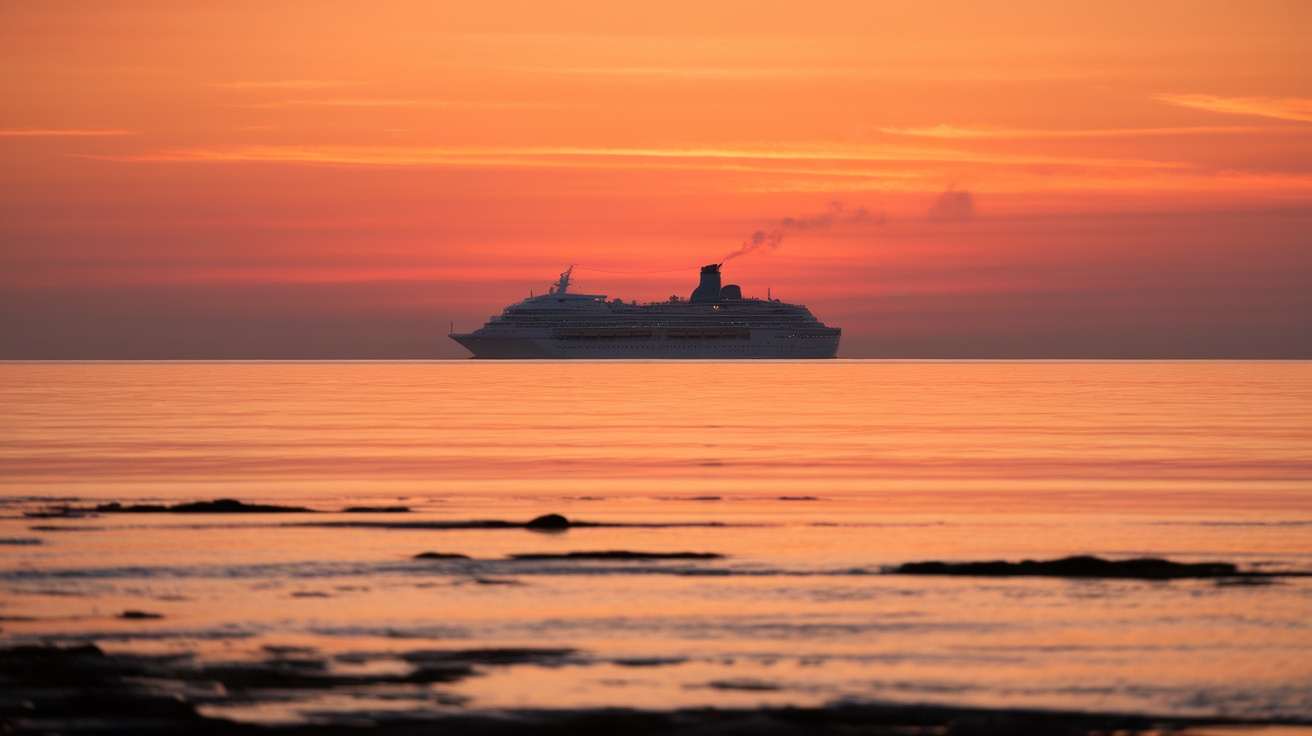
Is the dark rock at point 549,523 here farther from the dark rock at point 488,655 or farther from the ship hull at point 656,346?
the ship hull at point 656,346

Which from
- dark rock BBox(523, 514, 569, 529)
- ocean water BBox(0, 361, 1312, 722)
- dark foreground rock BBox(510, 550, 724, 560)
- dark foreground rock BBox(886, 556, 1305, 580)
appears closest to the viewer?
ocean water BBox(0, 361, 1312, 722)

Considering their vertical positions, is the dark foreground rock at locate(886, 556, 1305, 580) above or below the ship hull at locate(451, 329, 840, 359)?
below

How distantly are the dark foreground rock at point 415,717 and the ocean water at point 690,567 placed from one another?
0.20m

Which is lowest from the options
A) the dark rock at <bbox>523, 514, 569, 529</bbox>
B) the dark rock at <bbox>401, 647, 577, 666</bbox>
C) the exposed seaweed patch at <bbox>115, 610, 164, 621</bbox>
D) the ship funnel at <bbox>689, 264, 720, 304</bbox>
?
the exposed seaweed patch at <bbox>115, 610, 164, 621</bbox>

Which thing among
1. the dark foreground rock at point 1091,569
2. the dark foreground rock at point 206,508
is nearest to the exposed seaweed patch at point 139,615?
the dark foreground rock at point 1091,569

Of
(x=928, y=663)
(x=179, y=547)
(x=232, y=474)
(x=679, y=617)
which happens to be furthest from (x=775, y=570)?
(x=232, y=474)

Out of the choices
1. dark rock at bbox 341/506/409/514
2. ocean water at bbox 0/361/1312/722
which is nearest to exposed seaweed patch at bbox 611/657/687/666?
ocean water at bbox 0/361/1312/722

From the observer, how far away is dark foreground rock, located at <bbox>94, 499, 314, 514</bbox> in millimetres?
18312

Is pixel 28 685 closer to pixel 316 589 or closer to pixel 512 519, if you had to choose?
pixel 316 589

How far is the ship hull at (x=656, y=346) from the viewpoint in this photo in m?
170

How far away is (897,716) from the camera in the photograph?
8.52 m

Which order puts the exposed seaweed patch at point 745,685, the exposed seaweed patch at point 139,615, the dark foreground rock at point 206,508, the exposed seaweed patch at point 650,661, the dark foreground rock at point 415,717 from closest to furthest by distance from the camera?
the dark foreground rock at point 415,717 < the exposed seaweed patch at point 745,685 < the exposed seaweed patch at point 650,661 < the exposed seaweed patch at point 139,615 < the dark foreground rock at point 206,508

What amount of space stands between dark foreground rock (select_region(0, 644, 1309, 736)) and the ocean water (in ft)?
0.65

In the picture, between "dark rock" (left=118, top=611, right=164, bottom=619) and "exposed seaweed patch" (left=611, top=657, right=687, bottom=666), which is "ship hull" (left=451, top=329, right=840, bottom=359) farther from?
"exposed seaweed patch" (left=611, top=657, right=687, bottom=666)
